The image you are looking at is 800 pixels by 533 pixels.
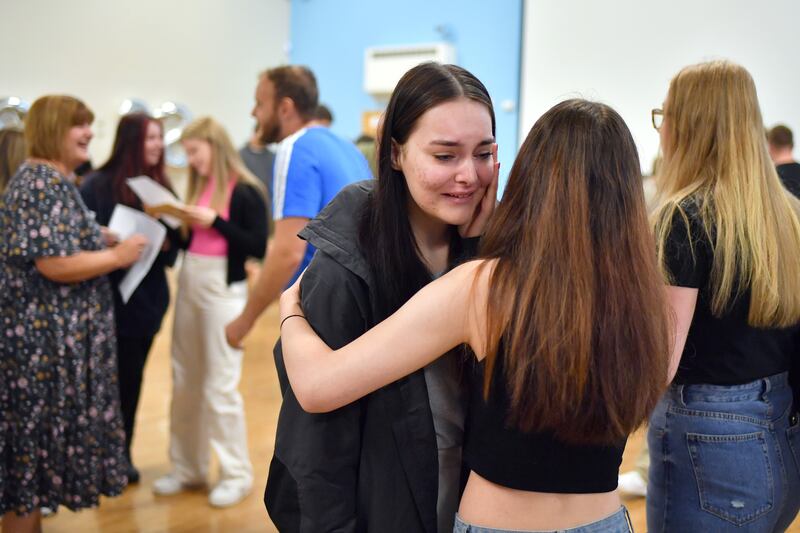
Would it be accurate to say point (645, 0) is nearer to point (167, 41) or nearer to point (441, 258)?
point (167, 41)

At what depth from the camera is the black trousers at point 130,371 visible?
11.4 feet

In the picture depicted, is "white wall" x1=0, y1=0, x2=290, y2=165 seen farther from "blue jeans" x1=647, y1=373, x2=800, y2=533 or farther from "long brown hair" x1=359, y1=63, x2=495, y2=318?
"blue jeans" x1=647, y1=373, x2=800, y2=533

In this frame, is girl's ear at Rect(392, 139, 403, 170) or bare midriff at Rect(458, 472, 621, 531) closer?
bare midriff at Rect(458, 472, 621, 531)

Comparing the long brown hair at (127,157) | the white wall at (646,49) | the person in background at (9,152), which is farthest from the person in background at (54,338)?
the white wall at (646,49)

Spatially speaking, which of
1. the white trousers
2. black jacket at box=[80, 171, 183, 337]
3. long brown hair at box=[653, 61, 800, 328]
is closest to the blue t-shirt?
the white trousers

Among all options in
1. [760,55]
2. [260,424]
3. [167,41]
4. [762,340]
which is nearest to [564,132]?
[762,340]

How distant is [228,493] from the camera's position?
3.44 metres

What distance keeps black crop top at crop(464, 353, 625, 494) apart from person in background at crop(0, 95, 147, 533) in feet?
6.14

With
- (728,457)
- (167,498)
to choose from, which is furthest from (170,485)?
(728,457)

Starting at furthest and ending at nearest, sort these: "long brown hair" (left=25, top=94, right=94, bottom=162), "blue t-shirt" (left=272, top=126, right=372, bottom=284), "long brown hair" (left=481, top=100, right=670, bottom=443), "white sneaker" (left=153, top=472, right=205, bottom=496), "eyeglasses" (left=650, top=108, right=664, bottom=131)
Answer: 1. "white sneaker" (left=153, top=472, right=205, bottom=496)
2. "long brown hair" (left=25, top=94, right=94, bottom=162)
3. "blue t-shirt" (left=272, top=126, right=372, bottom=284)
4. "eyeglasses" (left=650, top=108, right=664, bottom=131)
5. "long brown hair" (left=481, top=100, right=670, bottom=443)

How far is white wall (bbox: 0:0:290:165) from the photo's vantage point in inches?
298

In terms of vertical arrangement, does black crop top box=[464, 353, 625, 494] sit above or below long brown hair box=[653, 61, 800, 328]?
A: below

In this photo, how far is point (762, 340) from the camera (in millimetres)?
1696

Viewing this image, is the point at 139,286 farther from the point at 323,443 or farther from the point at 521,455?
the point at 521,455
